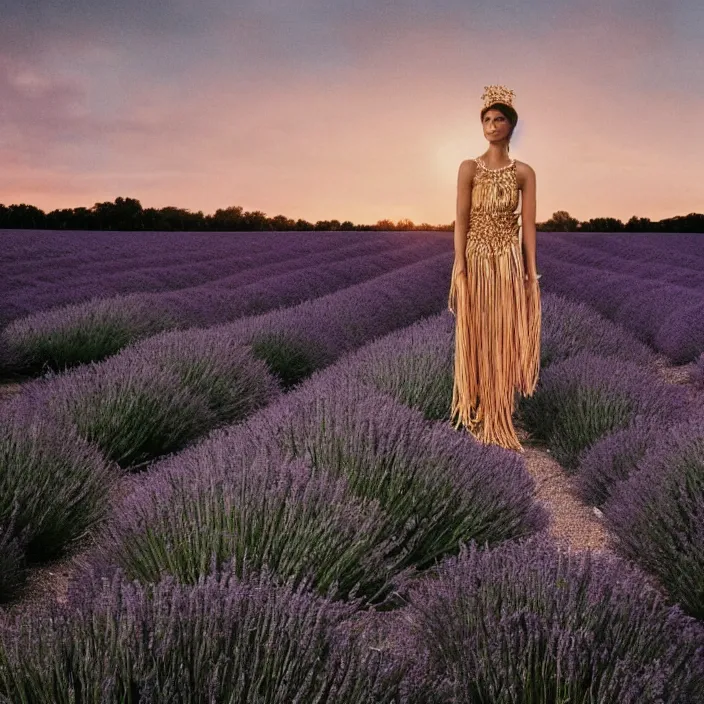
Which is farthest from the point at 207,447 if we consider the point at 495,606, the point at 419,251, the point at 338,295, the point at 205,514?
the point at 419,251

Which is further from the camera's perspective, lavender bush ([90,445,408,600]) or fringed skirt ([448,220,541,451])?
fringed skirt ([448,220,541,451])

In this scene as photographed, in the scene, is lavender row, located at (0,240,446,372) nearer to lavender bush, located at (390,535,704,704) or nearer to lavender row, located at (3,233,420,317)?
lavender row, located at (3,233,420,317)

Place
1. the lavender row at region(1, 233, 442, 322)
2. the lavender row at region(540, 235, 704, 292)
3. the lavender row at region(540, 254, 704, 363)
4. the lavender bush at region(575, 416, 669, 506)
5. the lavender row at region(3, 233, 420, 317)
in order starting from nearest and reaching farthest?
the lavender bush at region(575, 416, 669, 506) → the lavender row at region(540, 254, 704, 363) → the lavender row at region(1, 233, 442, 322) → the lavender row at region(3, 233, 420, 317) → the lavender row at region(540, 235, 704, 292)

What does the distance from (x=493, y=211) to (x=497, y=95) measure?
1.82 ft

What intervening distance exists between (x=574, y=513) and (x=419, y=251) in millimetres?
16661

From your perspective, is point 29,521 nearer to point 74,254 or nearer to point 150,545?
point 150,545

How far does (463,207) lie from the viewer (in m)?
4.12

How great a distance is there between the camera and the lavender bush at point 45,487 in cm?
295

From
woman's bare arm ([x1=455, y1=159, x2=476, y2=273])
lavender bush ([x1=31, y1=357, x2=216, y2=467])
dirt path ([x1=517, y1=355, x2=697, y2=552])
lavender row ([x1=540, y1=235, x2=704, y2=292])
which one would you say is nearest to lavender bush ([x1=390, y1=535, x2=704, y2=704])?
dirt path ([x1=517, y1=355, x2=697, y2=552])

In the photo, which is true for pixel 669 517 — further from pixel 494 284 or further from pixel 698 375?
pixel 698 375

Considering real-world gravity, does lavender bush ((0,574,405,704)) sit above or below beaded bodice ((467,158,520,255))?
below

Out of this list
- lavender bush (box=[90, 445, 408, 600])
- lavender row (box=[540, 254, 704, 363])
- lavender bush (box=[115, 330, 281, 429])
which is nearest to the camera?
lavender bush (box=[90, 445, 408, 600])

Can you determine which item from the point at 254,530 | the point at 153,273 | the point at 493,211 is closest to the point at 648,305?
the point at 493,211

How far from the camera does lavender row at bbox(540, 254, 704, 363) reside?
318 inches
